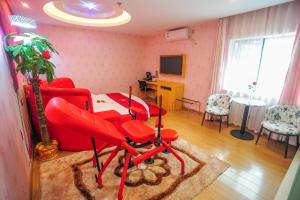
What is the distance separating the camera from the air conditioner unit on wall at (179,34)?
388cm

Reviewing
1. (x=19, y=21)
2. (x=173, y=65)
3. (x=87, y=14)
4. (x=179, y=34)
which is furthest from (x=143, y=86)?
(x=19, y=21)

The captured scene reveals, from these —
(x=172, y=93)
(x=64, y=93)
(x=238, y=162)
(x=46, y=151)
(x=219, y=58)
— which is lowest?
(x=238, y=162)

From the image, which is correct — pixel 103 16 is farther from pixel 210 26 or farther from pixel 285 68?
pixel 285 68

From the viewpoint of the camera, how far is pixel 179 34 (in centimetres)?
404

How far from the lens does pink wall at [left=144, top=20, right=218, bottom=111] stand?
11.8ft

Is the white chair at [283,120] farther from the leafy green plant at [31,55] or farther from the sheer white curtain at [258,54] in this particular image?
the leafy green plant at [31,55]

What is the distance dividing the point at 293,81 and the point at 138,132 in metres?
2.66

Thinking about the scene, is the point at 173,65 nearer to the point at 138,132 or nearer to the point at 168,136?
the point at 168,136

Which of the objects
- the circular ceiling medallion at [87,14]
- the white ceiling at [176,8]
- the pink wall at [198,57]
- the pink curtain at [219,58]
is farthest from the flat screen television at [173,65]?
the circular ceiling medallion at [87,14]

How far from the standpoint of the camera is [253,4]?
2.40 m

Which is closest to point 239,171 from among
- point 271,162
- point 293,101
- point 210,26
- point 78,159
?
point 271,162

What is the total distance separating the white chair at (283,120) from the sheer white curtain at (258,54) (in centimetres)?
26

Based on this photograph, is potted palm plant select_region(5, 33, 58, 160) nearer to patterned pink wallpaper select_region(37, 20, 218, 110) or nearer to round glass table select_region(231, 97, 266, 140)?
patterned pink wallpaper select_region(37, 20, 218, 110)

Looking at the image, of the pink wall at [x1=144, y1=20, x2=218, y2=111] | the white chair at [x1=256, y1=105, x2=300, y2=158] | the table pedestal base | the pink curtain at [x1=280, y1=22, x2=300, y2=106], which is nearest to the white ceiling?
the pink wall at [x1=144, y1=20, x2=218, y2=111]
